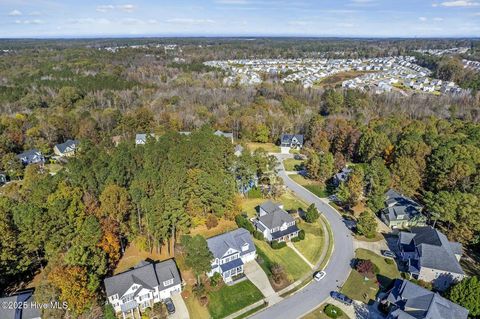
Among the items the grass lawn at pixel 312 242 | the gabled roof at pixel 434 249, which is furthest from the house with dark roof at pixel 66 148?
the gabled roof at pixel 434 249

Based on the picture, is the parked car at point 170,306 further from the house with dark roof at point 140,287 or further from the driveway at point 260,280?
the driveway at point 260,280

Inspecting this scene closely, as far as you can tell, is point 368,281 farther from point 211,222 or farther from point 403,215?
point 211,222

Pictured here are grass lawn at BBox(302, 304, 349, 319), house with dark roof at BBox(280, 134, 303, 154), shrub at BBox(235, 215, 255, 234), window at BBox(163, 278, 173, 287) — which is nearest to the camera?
grass lawn at BBox(302, 304, 349, 319)

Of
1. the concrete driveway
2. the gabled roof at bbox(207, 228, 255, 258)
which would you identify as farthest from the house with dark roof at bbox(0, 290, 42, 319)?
the gabled roof at bbox(207, 228, 255, 258)

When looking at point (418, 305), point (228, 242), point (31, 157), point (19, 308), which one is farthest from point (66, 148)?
point (418, 305)

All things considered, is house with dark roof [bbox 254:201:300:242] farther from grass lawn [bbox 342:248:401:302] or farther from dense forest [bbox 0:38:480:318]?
grass lawn [bbox 342:248:401:302]
